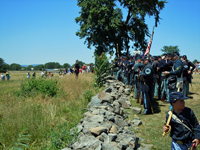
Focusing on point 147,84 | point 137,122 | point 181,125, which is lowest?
point 137,122

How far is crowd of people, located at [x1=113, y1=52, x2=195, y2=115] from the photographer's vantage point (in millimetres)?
7176

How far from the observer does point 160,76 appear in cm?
1035

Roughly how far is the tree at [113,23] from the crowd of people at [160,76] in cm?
1424

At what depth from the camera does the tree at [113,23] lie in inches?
1017

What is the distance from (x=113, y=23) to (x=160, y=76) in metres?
16.6

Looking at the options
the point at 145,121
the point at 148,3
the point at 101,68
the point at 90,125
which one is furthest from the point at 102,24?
the point at 90,125

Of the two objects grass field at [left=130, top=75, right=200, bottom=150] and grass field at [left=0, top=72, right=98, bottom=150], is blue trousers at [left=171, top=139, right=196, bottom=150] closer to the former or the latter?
grass field at [left=130, top=75, right=200, bottom=150]

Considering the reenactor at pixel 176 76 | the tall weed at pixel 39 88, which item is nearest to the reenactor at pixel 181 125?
the reenactor at pixel 176 76

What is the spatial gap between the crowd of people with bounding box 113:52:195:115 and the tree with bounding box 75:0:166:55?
1424 cm

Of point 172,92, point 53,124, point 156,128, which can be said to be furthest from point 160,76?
point 172,92

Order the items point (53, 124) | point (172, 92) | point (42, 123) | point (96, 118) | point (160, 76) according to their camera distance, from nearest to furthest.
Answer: point (172, 92)
point (96, 118)
point (42, 123)
point (53, 124)
point (160, 76)

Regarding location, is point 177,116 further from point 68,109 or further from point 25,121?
point 68,109

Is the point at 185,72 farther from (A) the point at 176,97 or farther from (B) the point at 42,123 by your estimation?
(B) the point at 42,123

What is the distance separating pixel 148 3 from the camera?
26.6 m
